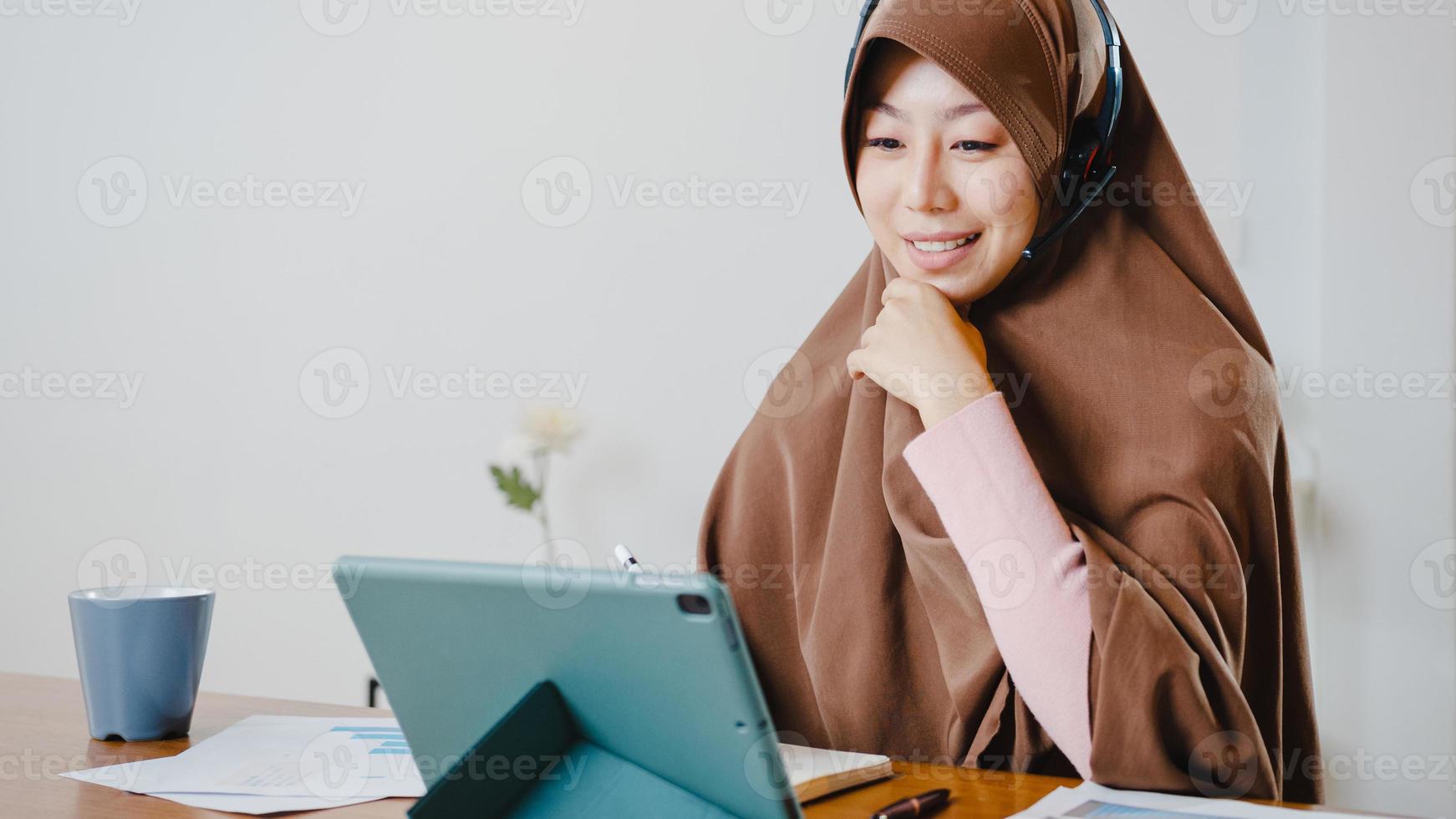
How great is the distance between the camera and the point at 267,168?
2957mm

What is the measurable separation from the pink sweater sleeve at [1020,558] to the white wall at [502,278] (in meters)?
1.59

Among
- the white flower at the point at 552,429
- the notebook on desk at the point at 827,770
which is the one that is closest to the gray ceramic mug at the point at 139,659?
the notebook on desk at the point at 827,770

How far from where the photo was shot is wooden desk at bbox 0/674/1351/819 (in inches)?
29.6

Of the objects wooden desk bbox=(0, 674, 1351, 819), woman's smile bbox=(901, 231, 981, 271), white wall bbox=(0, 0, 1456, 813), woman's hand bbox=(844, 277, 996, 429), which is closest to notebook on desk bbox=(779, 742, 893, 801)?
wooden desk bbox=(0, 674, 1351, 819)

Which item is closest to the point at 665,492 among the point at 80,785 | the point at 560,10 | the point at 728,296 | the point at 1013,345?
the point at 728,296

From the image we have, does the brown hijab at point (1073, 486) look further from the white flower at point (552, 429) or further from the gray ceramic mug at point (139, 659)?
the white flower at point (552, 429)

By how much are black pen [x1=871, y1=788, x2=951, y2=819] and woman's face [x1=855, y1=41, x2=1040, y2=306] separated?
53cm

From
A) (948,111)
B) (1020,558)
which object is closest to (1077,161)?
(948,111)

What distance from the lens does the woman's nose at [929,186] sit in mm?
1065

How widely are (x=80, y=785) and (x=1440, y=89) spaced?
242 centimetres

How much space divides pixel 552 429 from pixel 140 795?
185cm

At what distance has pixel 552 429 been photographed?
2623 mm

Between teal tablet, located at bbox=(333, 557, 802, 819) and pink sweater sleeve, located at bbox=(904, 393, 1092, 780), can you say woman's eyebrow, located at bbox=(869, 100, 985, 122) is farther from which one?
teal tablet, located at bbox=(333, 557, 802, 819)

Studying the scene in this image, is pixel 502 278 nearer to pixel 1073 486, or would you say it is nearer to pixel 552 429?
pixel 552 429
